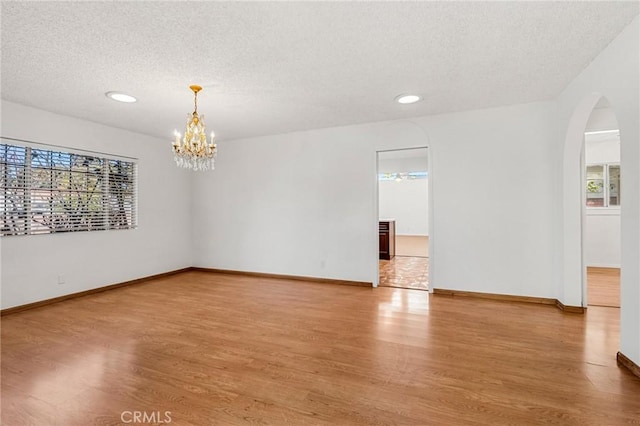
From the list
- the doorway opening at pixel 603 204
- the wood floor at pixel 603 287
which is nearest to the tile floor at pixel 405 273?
the wood floor at pixel 603 287

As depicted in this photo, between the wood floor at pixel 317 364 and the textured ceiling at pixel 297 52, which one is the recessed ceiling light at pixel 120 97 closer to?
the textured ceiling at pixel 297 52

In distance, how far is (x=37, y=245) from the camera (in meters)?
3.94

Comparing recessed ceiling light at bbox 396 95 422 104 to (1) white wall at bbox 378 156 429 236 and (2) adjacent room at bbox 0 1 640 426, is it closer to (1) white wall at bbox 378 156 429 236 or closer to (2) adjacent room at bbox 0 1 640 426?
(2) adjacent room at bbox 0 1 640 426

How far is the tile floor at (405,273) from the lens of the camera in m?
4.86

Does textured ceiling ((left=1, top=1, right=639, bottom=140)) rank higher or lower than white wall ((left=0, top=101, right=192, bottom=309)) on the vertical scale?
higher

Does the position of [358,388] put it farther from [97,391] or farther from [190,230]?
[190,230]

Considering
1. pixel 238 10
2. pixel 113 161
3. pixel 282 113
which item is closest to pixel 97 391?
pixel 238 10

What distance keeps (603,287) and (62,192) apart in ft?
25.3

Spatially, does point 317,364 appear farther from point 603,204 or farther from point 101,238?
point 603,204

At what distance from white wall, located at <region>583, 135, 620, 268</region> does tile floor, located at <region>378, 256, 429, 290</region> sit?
3.03 meters

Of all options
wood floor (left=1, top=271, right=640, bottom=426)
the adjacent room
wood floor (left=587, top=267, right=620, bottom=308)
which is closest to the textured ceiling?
the adjacent room

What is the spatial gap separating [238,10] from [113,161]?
3.98 meters

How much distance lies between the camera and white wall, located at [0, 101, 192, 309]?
377 cm

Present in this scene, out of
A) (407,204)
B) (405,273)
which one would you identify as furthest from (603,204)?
(407,204)
